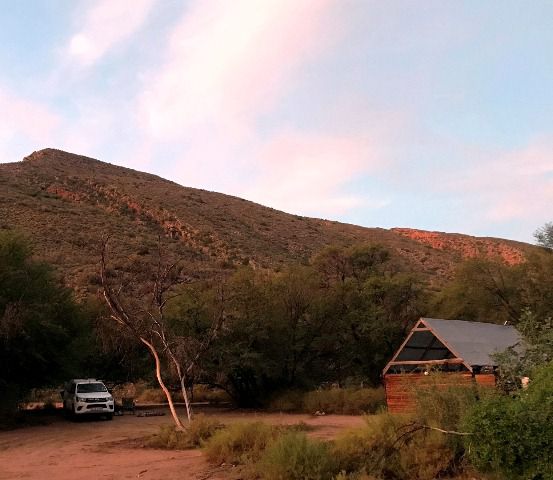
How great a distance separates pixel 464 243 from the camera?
81.2m

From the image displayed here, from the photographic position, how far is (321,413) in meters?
25.2

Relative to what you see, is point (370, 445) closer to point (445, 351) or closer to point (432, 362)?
point (432, 362)

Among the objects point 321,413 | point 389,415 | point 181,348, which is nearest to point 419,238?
point 321,413

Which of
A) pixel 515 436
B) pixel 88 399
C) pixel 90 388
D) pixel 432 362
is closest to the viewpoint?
pixel 515 436

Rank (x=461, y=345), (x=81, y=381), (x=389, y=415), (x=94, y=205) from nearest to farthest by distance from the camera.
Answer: (x=389, y=415) < (x=461, y=345) < (x=81, y=381) < (x=94, y=205)

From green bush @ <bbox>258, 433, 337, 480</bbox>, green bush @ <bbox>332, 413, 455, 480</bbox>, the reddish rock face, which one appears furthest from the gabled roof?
the reddish rock face

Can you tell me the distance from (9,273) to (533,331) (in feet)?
56.8

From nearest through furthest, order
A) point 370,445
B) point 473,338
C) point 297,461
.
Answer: point 297,461 < point 370,445 < point 473,338

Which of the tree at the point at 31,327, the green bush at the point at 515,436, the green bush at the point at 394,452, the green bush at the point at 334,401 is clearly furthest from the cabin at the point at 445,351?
the tree at the point at 31,327

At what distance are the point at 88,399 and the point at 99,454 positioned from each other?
10.2 metres

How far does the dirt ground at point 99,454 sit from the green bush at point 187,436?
1.49 ft

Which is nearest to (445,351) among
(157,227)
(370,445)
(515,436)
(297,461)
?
(370,445)

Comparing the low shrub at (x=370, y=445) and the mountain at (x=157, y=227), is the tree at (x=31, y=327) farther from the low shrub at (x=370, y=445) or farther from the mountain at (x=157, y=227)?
the mountain at (x=157, y=227)

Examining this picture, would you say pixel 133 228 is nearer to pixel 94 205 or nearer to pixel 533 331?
pixel 94 205
